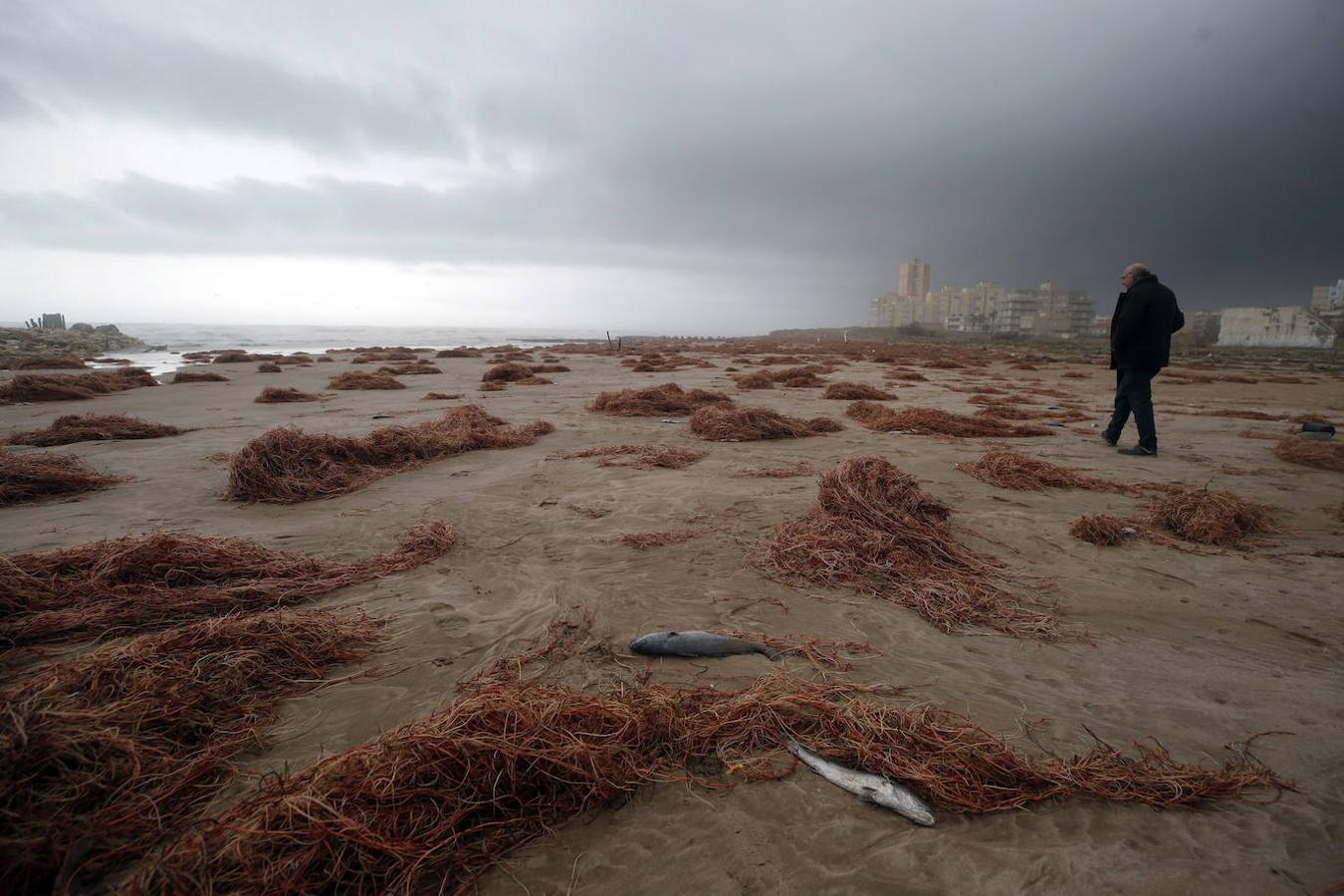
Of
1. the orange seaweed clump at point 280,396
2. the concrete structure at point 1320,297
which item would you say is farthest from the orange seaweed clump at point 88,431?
the concrete structure at point 1320,297

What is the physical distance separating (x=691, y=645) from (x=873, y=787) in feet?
3.71

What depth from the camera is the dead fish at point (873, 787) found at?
6.23ft

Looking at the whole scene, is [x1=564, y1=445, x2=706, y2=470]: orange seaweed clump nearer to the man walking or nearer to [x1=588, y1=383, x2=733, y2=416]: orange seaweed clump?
[x1=588, y1=383, x2=733, y2=416]: orange seaweed clump

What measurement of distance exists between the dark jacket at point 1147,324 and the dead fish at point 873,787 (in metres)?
7.71

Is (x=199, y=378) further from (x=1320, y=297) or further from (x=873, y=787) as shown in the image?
(x=1320, y=297)

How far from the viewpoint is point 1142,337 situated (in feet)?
23.9

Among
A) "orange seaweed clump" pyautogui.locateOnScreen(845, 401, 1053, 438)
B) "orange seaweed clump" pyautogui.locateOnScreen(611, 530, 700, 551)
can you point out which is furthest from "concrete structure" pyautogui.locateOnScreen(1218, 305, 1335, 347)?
"orange seaweed clump" pyautogui.locateOnScreen(611, 530, 700, 551)

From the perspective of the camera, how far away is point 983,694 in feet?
8.59

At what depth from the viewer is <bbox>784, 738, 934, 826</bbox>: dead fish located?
1899 millimetres

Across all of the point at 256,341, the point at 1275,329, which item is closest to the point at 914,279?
the point at 1275,329

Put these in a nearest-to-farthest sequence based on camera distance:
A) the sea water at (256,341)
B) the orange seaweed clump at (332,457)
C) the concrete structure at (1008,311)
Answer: the orange seaweed clump at (332,457) < the sea water at (256,341) < the concrete structure at (1008,311)

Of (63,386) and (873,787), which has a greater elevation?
(63,386)

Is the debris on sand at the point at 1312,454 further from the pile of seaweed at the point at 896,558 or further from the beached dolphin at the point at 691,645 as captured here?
the beached dolphin at the point at 691,645

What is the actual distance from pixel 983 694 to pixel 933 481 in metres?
4.06
